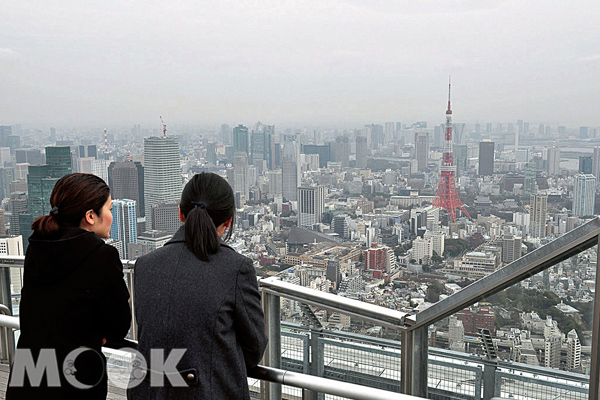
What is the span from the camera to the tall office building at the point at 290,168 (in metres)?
11.6

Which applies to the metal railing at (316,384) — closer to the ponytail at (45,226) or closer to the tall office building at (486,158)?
the ponytail at (45,226)

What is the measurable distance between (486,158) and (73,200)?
12989 millimetres

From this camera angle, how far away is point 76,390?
4.14 ft

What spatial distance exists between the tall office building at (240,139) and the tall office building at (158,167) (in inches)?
100

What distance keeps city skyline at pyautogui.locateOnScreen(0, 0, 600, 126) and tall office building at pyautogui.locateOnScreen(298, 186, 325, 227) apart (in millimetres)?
5917

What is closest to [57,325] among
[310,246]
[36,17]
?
[310,246]

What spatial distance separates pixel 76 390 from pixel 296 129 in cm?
1431

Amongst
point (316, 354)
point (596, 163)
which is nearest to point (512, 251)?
point (316, 354)

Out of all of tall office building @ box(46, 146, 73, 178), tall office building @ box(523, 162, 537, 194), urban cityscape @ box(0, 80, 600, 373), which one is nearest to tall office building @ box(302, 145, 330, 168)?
urban cityscape @ box(0, 80, 600, 373)

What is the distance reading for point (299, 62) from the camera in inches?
1162

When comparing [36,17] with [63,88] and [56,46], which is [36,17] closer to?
[56,46]

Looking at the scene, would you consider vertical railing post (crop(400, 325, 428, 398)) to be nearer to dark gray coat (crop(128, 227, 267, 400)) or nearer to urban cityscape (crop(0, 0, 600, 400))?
urban cityscape (crop(0, 0, 600, 400))

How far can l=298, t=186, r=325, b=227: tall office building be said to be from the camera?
10.2 metres

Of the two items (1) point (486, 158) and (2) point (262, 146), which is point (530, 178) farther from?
(2) point (262, 146)
